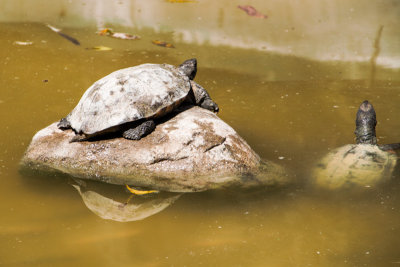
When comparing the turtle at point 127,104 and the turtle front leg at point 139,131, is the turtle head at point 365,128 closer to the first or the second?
the turtle at point 127,104

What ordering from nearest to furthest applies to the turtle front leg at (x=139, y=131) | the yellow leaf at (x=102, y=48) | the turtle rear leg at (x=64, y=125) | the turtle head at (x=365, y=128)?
the turtle front leg at (x=139, y=131) → the turtle rear leg at (x=64, y=125) → the turtle head at (x=365, y=128) → the yellow leaf at (x=102, y=48)

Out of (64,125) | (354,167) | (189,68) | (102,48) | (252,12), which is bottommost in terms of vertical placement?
(354,167)

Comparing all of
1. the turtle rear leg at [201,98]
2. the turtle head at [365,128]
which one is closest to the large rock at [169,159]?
the turtle rear leg at [201,98]

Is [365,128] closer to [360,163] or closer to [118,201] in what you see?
[360,163]

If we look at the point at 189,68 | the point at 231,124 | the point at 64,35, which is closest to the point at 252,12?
the point at 64,35

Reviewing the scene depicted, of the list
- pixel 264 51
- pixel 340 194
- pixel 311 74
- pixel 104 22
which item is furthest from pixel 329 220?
pixel 104 22

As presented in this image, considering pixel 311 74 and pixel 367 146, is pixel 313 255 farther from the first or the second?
A: pixel 311 74
